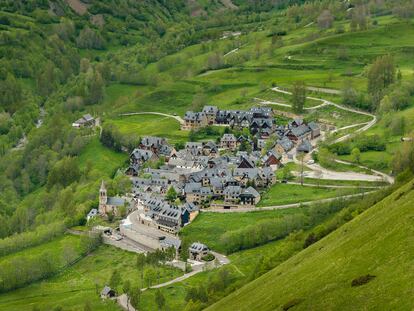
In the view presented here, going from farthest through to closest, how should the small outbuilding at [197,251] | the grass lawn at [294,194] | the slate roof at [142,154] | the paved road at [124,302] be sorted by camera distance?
the slate roof at [142,154], the grass lawn at [294,194], the small outbuilding at [197,251], the paved road at [124,302]

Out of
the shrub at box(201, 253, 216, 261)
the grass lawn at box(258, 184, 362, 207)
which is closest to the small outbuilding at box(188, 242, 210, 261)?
the shrub at box(201, 253, 216, 261)

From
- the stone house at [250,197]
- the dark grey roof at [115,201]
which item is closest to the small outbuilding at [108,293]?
the dark grey roof at [115,201]

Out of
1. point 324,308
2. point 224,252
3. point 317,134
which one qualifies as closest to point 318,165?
point 317,134

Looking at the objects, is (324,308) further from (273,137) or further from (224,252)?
(273,137)

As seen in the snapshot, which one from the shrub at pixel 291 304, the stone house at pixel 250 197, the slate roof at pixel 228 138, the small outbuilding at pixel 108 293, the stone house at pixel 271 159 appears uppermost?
the shrub at pixel 291 304

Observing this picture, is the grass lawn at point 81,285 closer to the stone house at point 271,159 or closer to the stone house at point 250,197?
the stone house at point 250,197

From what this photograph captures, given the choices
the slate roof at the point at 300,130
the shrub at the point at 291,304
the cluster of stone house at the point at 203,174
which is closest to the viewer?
the shrub at the point at 291,304

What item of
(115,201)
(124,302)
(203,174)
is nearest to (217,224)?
(203,174)

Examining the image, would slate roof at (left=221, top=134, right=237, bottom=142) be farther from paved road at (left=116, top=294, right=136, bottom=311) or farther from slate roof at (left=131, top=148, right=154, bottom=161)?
paved road at (left=116, top=294, right=136, bottom=311)
